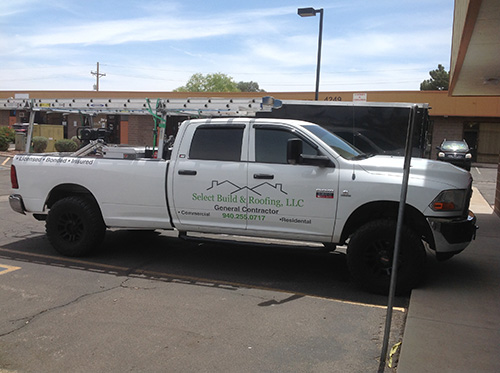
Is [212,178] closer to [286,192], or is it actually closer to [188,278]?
[286,192]

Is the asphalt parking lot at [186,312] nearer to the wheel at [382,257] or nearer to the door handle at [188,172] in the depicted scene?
the wheel at [382,257]

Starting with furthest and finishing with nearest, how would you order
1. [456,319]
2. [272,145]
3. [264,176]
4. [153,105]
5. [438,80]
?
1. [438,80]
2. [153,105]
3. [272,145]
4. [264,176]
5. [456,319]

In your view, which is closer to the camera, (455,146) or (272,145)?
(272,145)

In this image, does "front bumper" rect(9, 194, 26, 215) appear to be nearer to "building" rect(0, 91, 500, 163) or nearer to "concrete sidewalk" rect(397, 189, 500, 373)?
"concrete sidewalk" rect(397, 189, 500, 373)

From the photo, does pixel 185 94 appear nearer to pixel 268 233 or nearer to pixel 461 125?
pixel 461 125

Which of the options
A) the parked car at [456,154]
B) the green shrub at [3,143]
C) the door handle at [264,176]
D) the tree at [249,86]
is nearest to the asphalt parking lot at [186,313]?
the door handle at [264,176]

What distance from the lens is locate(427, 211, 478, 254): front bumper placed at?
5.48 m

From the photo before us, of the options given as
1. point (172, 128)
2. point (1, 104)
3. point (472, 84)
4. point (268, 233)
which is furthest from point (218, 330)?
point (472, 84)

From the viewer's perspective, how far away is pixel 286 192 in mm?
6000

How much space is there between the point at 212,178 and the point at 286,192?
991mm

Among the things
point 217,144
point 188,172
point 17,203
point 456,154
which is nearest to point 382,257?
point 217,144

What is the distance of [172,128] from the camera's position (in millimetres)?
8688

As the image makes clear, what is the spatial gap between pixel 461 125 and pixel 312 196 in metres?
29.0

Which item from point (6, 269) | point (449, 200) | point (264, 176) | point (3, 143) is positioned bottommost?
point (6, 269)
